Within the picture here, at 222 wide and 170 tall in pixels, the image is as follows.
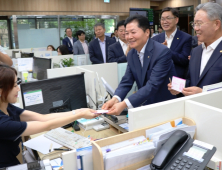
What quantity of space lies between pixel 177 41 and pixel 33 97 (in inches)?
75.6

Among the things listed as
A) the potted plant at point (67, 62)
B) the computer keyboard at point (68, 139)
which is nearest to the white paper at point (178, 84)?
the computer keyboard at point (68, 139)

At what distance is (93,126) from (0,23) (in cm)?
732

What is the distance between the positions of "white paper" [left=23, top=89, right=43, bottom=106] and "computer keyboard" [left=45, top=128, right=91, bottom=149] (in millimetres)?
333

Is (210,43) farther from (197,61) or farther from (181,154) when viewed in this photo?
(181,154)

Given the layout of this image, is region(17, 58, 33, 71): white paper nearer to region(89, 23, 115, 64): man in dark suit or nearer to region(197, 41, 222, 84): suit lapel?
region(89, 23, 115, 64): man in dark suit

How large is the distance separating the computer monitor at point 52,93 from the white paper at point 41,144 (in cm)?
32

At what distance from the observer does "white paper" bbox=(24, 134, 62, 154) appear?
1735 mm

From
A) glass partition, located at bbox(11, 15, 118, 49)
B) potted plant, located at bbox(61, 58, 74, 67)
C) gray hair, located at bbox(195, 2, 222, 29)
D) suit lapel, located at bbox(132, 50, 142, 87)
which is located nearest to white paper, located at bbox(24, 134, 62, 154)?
suit lapel, located at bbox(132, 50, 142, 87)

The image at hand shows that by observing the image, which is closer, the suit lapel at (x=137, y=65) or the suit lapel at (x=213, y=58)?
the suit lapel at (x=213, y=58)

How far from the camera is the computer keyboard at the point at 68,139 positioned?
67.1 inches

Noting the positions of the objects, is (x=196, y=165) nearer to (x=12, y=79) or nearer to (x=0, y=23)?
(x=12, y=79)

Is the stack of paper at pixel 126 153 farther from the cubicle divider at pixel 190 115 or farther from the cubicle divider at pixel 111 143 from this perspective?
the cubicle divider at pixel 190 115

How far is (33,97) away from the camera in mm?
2076

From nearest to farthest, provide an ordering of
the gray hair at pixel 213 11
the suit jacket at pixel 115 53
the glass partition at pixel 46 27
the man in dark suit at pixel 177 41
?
the gray hair at pixel 213 11, the man in dark suit at pixel 177 41, the suit jacket at pixel 115 53, the glass partition at pixel 46 27
